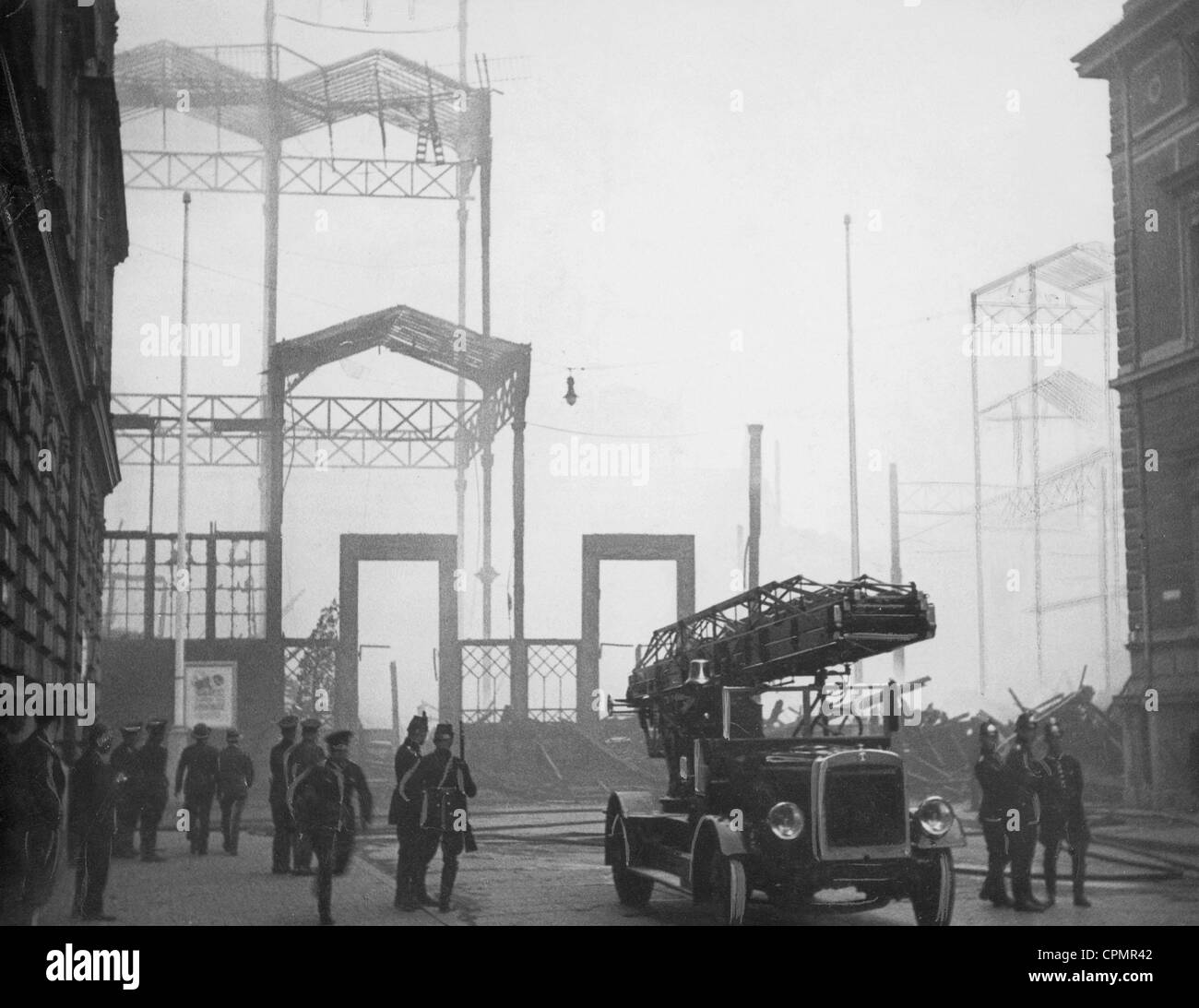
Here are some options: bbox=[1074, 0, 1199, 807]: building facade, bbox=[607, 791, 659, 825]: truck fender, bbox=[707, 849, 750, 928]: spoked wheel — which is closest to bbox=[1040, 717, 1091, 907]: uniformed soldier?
bbox=[707, 849, 750, 928]: spoked wheel

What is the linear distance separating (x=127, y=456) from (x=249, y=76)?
6854 mm

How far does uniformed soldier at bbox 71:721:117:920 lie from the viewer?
40.9ft

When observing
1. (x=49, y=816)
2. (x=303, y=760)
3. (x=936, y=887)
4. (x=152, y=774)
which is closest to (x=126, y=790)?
(x=152, y=774)

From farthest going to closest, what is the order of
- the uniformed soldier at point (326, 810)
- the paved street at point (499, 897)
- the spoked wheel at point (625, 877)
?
the spoked wheel at point (625, 877) → the paved street at point (499, 897) → the uniformed soldier at point (326, 810)

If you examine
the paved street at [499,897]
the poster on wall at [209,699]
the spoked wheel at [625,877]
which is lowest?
the paved street at [499,897]

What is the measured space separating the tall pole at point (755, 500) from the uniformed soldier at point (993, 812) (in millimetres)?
4904

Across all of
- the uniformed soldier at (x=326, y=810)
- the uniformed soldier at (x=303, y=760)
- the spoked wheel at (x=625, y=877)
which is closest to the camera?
the uniformed soldier at (x=326, y=810)

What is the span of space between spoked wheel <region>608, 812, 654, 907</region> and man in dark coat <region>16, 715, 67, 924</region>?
508 cm

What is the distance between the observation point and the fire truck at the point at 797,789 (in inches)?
476

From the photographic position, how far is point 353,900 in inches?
562

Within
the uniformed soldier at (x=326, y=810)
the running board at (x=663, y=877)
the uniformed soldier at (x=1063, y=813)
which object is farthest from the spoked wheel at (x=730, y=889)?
the uniformed soldier at (x=1063, y=813)

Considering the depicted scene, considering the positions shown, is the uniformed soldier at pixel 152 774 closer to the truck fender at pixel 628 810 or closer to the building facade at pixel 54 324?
the building facade at pixel 54 324

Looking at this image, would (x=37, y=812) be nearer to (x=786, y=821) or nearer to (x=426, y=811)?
(x=426, y=811)
